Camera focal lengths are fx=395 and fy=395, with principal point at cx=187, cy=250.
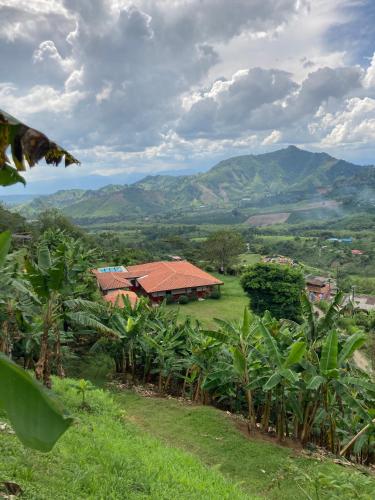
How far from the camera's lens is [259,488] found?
303 inches

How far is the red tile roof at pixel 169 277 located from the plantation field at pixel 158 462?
24981 mm

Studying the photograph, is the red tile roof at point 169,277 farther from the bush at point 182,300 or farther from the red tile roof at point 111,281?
the red tile roof at point 111,281

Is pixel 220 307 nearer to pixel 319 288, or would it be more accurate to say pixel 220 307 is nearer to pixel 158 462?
pixel 319 288

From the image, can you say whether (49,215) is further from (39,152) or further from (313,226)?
(313,226)

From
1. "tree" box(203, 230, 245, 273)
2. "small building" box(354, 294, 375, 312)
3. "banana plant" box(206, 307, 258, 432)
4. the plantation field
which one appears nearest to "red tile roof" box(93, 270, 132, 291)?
"tree" box(203, 230, 245, 273)

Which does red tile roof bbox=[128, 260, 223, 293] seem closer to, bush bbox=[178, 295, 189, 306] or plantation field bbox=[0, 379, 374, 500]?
bush bbox=[178, 295, 189, 306]

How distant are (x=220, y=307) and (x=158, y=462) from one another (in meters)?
30.3

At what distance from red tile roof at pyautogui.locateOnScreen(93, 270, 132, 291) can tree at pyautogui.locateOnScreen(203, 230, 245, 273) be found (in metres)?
17.6

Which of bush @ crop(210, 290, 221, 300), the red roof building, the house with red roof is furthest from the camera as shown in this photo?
the red roof building

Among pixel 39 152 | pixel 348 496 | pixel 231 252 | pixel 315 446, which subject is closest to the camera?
pixel 39 152

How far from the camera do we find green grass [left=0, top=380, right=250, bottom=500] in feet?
15.0

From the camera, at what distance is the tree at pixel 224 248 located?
52.8 meters

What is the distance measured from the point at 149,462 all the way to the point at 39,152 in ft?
18.3

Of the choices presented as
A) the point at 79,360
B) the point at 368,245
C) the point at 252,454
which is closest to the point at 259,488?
the point at 252,454
